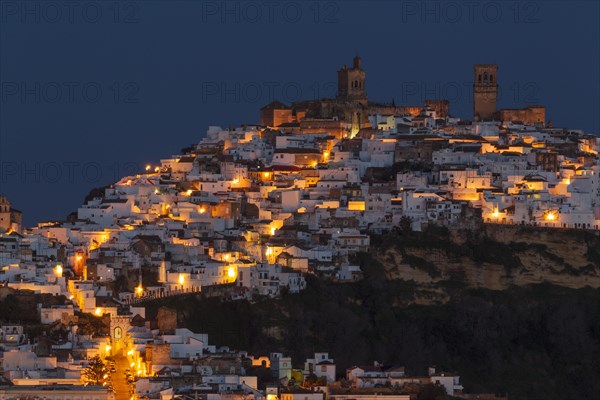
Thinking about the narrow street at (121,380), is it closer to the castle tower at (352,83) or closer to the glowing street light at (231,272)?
the glowing street light at (231,272)

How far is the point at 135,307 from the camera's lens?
6400 cm

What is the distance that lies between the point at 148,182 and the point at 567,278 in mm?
15965

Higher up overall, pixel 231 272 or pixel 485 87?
pixel 485 87

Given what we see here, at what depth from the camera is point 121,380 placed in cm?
5872

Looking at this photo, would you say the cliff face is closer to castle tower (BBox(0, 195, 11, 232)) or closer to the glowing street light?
the glowing street light

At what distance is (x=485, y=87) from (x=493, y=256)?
2208 cm

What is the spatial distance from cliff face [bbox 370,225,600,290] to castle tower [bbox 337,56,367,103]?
1856 centimetres

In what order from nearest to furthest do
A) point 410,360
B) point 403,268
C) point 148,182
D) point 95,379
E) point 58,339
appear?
point 95,379
point 58,339
point 410,360
point 403,268
point 148,182

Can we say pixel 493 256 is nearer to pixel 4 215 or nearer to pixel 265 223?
pixel 265 223

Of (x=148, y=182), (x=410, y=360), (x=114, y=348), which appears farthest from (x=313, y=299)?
(x=148, y=182)

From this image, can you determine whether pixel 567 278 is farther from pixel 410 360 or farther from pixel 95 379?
pixel 95 379

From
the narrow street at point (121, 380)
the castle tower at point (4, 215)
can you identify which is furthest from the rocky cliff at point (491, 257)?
the narrow street at point (121, 380)

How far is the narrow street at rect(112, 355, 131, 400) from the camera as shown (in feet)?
187

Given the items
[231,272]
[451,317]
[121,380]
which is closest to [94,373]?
[121,380]
